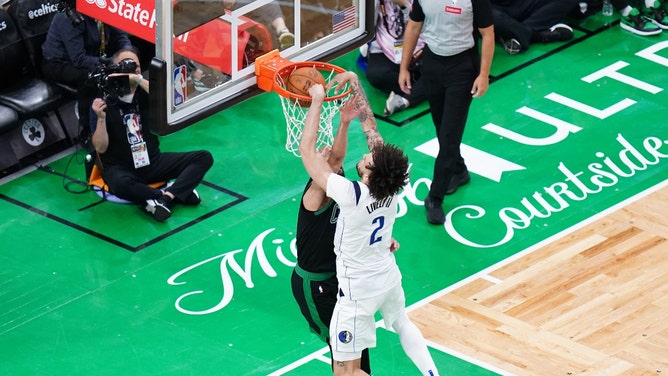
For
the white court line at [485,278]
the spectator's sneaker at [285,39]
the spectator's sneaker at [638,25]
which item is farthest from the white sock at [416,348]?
the spectator's sneaker at [638,25]

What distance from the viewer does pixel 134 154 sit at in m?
11.7

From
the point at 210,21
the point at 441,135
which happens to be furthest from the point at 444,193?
the point at 210,21

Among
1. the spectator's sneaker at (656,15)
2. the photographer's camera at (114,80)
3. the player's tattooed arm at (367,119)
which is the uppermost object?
the player's tattooed arm at (367,119)

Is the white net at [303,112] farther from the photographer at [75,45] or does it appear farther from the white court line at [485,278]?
the photographer at [75,45]

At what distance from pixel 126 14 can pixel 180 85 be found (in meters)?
2.98

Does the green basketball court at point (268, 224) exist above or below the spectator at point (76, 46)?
below

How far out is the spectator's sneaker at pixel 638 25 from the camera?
14.5 meters

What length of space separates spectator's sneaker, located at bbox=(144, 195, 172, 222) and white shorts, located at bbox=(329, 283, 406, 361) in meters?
3.23

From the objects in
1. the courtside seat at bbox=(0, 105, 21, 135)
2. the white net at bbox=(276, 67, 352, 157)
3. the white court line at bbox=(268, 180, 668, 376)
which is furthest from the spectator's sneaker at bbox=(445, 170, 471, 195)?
the courtside seat at bbox=(0, 105, 21, 135)

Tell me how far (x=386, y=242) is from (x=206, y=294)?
8.09 ft

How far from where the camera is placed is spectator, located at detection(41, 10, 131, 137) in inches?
490

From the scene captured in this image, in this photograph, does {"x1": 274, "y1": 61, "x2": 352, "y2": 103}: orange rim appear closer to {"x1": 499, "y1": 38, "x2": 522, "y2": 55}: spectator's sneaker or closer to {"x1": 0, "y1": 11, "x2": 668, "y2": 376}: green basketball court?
{"x1": 0, "y1": 11, "x2": 668, "y2": 376}: green basketball court

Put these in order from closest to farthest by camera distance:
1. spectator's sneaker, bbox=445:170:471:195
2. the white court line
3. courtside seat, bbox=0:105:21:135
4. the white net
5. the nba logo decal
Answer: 1. the nba logo decal
2. the white net
3. the white court line
4. spectator's sneaker, bbox=445:170:471:195
5. courtside seat, bbox=0:105:21:135

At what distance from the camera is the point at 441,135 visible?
447 inches
